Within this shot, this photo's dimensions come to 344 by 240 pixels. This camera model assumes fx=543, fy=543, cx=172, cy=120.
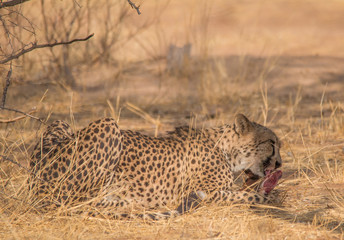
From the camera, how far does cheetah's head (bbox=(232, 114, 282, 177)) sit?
4.81m

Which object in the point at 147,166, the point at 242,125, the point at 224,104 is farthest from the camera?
→ the point at 224,104

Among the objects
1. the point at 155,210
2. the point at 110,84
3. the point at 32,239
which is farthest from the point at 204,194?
the point at 110,84

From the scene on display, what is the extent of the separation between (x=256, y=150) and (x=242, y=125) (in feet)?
0.83

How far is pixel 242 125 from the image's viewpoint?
15.8ft

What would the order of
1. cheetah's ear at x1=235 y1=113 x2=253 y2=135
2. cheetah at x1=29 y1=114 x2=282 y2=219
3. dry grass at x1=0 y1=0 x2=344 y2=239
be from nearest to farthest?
dry grass at x1=0 y1=0 x2=344 y2=239 → cheetah at x1=29 y1=114 x2=282 y2=219 → cheetah's ear at x1=235 y1=113 x2=253 y2=135

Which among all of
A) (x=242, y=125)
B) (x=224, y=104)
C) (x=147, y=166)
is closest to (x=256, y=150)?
(x=242, y=125)

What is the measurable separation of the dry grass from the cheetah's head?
0.24 metres

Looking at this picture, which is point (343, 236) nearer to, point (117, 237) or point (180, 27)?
point (117, 237)

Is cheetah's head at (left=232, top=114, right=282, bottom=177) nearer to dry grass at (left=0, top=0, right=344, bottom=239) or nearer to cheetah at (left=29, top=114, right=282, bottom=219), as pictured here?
cheetah at (left=29, top=114, right=282, bottom=219)

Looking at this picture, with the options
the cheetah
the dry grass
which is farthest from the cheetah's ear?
the dry grass

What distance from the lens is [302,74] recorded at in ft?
35.1

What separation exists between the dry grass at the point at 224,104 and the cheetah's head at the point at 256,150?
0.80 feet

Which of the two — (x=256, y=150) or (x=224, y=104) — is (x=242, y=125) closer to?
(x=256, y=150)

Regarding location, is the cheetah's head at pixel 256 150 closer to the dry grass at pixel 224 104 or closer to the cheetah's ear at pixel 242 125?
the cheetah's ear at pixel 242 125
